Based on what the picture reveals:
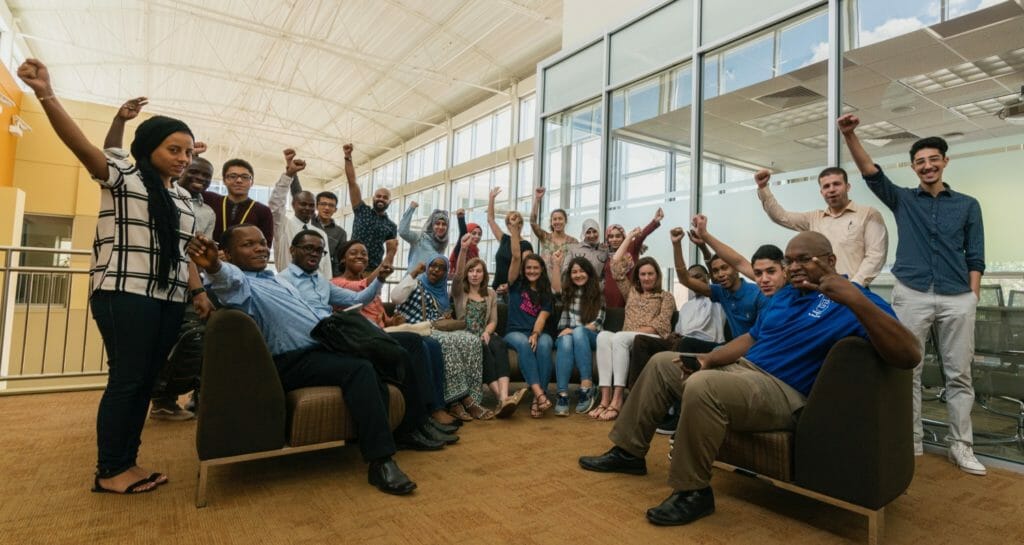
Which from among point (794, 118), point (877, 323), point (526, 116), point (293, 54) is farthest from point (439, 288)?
point (293, 54)

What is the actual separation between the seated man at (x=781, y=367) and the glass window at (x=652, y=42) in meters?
3.67

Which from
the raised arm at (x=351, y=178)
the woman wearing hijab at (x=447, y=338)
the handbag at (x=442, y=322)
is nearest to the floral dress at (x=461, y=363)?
the woman wearing hijab at (x=447, y=338)

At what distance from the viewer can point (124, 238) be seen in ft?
6.45

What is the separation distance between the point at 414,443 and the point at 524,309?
5.13 feet

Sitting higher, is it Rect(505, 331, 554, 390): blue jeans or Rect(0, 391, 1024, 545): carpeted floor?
Rect(505, 331, 554, 390): blue jeans

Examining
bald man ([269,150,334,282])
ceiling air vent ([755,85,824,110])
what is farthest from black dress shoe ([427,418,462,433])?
ceiling air vent ([755,85,824,110])

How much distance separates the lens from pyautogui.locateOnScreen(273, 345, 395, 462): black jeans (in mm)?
2227

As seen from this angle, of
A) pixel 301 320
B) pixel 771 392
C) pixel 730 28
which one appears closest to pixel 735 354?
pixel 771 392

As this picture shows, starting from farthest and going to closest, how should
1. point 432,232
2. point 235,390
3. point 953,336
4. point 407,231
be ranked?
point 407,231
point 432,232
point 953,336
point 235,390

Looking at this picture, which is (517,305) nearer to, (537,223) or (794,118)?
(537,223)

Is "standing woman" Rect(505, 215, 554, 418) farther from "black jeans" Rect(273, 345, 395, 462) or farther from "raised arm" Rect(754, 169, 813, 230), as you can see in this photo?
"raised arm" Rect(754, 169, 813, 230)

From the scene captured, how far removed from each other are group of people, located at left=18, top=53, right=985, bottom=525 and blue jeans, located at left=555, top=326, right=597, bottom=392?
0.05ft

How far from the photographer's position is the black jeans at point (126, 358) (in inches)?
77.1

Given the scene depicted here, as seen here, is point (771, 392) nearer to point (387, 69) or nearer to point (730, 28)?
point (730, 28)
